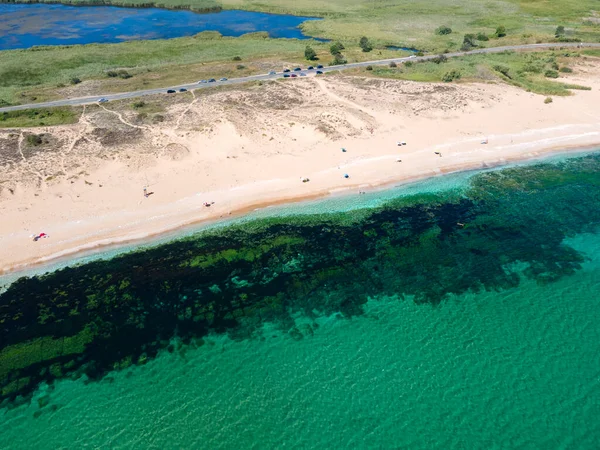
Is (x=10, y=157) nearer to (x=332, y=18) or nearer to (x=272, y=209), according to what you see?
(x=272, y=209)

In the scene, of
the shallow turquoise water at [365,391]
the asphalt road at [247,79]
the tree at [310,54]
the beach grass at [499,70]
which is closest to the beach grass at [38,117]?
the asphalt road at [247,79]

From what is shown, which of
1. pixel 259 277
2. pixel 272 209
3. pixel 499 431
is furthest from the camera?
pixel 272 209

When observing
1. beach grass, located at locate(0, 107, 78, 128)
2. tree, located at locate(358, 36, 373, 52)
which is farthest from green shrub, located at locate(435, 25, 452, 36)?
beach grass, located at locate(0, 107, 78, 128)

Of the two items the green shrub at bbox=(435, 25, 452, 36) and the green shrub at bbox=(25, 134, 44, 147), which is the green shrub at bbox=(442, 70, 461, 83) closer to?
the green shrub at bbox=(435, 25, 452, 36)

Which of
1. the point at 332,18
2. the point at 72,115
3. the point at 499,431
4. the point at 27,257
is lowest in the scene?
the point at 499,431

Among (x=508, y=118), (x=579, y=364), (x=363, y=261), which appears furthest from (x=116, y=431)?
(x=508, y=118)

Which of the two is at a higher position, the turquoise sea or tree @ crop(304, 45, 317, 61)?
tree @ crop(304, 45, 317, 61)
